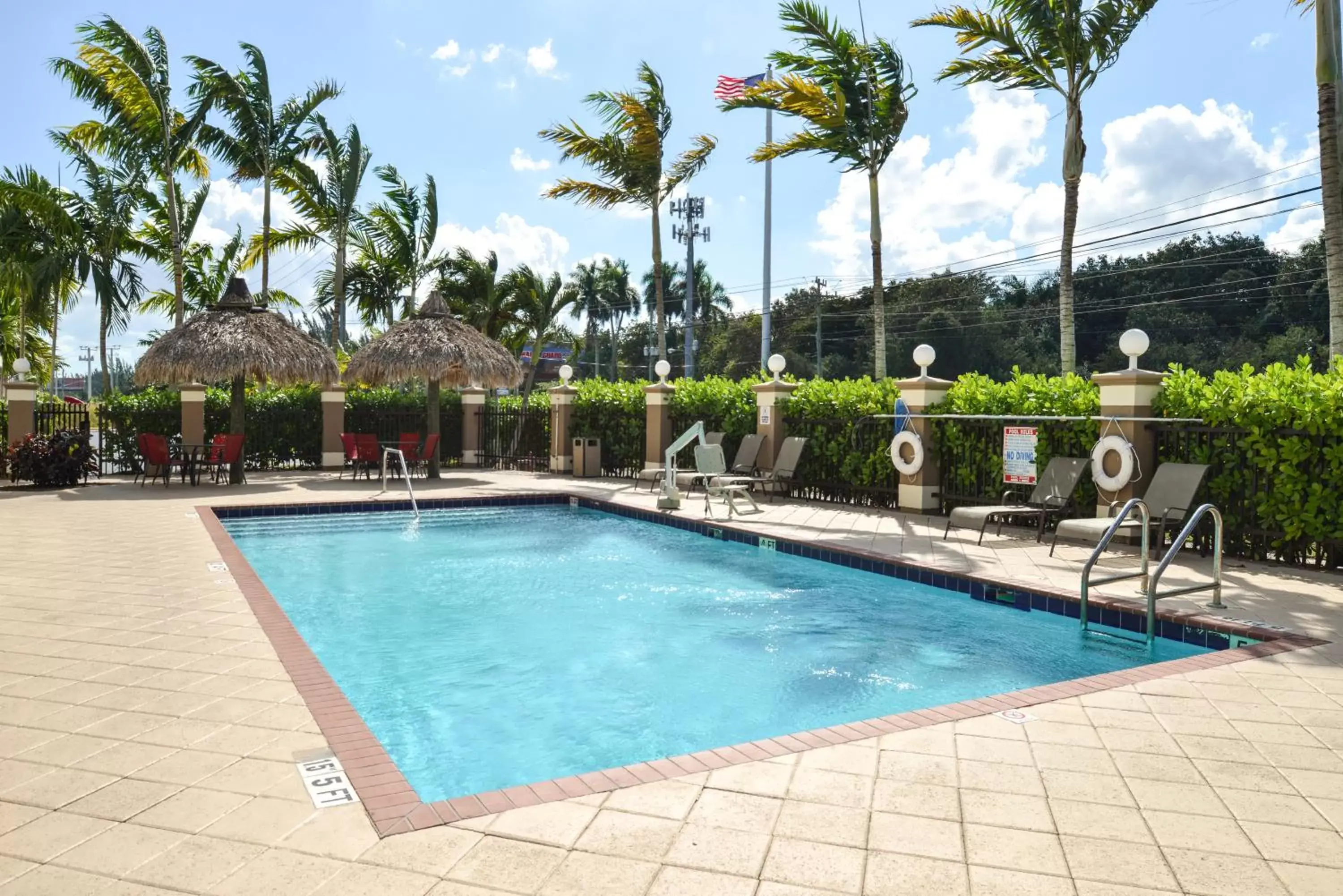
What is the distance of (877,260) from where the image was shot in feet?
48.3

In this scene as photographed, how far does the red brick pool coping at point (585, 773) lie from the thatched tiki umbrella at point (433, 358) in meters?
10.6

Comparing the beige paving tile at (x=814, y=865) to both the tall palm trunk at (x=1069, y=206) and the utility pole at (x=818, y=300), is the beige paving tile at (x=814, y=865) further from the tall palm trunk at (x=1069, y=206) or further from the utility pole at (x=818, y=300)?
the utility pole at (x=818, y=300)

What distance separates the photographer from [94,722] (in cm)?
367

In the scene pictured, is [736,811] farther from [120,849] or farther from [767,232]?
[767,232]

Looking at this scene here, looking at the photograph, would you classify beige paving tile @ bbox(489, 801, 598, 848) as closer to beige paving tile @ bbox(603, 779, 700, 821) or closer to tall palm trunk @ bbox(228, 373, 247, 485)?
beige paving tile @ bbox(603, 779, 700, 821)

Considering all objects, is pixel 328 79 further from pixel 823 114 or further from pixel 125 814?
pixel 125 814

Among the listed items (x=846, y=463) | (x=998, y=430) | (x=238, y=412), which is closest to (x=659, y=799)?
(x=998, y=430)

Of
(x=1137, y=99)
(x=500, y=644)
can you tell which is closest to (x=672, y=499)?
(x=500, y=644)

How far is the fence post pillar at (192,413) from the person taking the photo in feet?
53.8

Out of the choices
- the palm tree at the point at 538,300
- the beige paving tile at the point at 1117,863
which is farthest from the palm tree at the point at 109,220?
the beige paving tile at the point at 1117,863

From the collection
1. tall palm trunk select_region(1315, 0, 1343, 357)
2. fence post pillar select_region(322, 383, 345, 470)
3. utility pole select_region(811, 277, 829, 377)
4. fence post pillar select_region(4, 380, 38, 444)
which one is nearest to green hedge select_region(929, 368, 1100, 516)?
tall palm trunk select_region(1315, 0, 1343, 357)

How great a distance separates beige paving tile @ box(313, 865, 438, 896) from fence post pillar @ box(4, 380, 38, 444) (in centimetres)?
1578

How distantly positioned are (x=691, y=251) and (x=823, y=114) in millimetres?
22416

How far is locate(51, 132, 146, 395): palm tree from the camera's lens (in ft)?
64.1
